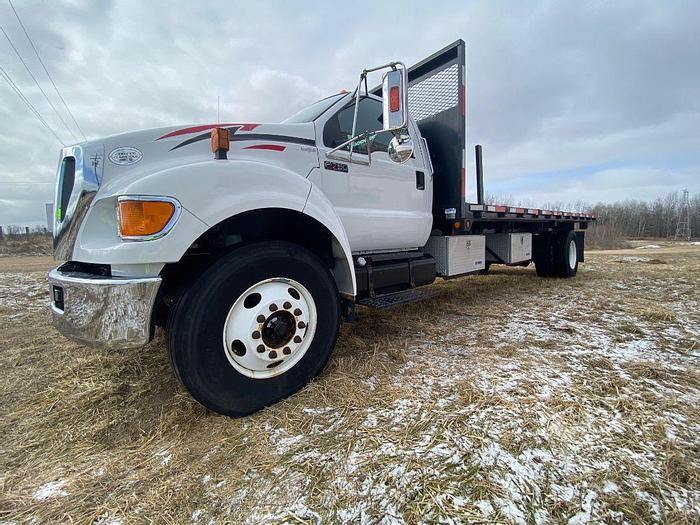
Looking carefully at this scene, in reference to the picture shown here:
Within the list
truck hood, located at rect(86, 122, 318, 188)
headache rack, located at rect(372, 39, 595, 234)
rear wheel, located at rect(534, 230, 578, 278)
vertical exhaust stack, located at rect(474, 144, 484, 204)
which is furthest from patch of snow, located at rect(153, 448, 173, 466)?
rear wheel, located at rect(534, 230, 578, 278)

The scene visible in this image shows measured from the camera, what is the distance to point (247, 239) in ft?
8.32

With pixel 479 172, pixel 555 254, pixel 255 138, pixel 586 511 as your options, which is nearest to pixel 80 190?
pixel 255 138

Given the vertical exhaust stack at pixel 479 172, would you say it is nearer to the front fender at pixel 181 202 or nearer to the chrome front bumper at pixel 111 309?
→ the front fender at pixel 181 202

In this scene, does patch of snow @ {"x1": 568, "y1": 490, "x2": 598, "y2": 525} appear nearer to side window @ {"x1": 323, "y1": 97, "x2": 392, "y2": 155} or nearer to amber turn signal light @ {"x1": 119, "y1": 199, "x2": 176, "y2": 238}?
amber turn signal light @ {"x1": 119, "y1": 199, "x2": 176, "y2": 238}

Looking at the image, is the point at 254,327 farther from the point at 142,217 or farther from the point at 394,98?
the point at 394,98

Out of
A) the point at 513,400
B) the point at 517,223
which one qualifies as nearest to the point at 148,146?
the point at 513,400

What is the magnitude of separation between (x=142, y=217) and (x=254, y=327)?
838mm

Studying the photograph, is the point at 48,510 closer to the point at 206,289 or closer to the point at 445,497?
the point at 206,289

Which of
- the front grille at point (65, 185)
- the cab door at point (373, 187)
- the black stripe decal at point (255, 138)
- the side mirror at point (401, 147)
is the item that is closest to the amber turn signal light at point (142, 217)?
Result: the black stripe decal at point (255, 138)

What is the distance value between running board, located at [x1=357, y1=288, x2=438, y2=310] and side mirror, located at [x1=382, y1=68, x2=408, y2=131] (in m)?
1.43

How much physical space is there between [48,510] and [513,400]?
2291 millimetres

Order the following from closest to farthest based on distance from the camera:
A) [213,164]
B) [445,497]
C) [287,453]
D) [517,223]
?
[445,497], [287,453], [213,164], [517,223]

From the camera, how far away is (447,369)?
8.34 feet

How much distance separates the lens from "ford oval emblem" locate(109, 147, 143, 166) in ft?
6.81
